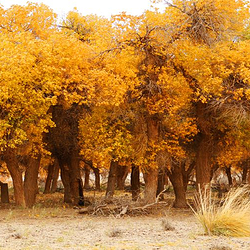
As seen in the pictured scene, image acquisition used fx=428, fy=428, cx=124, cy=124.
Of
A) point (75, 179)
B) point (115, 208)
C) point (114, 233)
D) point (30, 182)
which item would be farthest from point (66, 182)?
point (114, 233)

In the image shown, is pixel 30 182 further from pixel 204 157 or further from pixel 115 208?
pixel 204 157

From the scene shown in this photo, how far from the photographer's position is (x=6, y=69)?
1461cm

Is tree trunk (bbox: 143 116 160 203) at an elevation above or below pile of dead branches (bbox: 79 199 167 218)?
above

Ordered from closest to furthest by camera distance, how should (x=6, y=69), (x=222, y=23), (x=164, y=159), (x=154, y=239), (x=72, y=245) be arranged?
(x=72, y=245) < (x=154, y=239) < (x=6, y=69) < (x=222, y=23) < (x=164, y=159)

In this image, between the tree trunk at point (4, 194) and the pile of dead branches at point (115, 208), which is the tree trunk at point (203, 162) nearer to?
the pile of dead branches at point (115, 208)

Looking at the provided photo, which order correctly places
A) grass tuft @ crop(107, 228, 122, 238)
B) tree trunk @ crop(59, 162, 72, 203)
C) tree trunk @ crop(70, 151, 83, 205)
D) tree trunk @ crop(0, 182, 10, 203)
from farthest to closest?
tree trunk @ crop(59, 162, 72, 203), tree trunk @ crop(70, 151, 83, 205), tree trunk @ crop(0, 182, 10, 203), grass tuft @ crop(107, 228, 122, 238)

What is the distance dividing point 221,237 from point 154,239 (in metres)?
1.38

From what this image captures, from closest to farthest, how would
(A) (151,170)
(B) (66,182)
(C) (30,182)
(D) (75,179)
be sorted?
(A) (151,170)
(C) (30,182)
(D) (75,179)
(B) (66,182)

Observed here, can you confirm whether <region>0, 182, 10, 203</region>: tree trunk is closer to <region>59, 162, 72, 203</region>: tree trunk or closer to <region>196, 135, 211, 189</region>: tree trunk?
<region>59, 162, 72, 203</region>: tree trunk

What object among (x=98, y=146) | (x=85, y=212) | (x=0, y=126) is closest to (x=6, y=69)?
(x=0, y=126)

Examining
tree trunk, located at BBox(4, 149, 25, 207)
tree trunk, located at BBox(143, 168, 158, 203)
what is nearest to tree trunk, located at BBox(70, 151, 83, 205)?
tree trunk, located at BBox(4, 149, 25, 207)

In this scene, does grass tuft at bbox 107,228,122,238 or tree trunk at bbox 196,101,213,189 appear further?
tree trunk at bbox 196,101,213,189

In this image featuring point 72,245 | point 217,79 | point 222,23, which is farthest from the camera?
point 222,23

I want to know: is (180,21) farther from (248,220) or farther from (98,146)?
(248,220)
